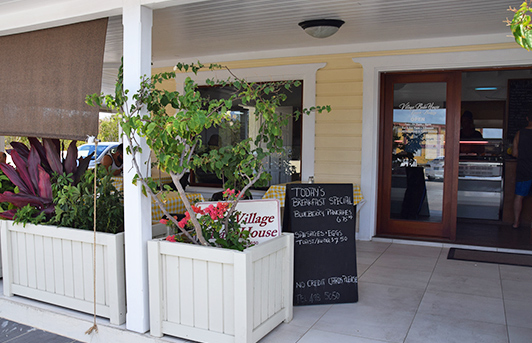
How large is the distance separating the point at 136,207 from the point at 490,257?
3.99m

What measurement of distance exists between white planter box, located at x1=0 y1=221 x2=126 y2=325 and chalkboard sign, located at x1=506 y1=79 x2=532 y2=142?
7156 mm

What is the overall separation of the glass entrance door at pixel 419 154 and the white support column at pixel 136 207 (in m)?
3.60

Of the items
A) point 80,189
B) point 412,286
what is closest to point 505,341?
point 412,286

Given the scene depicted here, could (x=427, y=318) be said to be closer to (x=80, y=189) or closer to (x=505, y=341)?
(x=505, y=341)

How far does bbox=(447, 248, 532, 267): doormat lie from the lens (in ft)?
16.0

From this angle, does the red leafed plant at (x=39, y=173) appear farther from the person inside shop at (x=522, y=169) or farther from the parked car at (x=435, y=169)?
the person inside shop at (x=522, y=169)

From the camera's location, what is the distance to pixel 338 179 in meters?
5.89

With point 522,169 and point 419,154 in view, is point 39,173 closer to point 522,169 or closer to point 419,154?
point 419,154

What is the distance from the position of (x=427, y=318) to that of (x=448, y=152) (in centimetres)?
280

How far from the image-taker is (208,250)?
279 centimetres

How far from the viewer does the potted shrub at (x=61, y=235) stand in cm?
323

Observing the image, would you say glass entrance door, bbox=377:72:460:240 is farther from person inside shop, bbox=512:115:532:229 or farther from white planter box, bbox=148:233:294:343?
white planter box, bbox=148:233:294:343

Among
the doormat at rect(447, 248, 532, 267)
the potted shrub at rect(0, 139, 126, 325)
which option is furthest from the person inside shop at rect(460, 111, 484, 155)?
the potted shrub at rect(0, 139, 126, 325)

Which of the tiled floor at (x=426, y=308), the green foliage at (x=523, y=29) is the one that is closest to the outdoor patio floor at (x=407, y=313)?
the tiled floor at (x=426, y=308)
